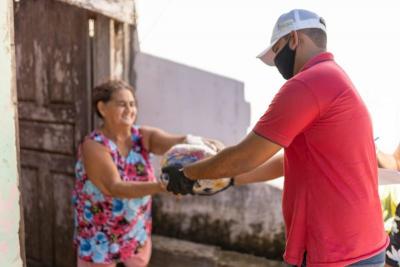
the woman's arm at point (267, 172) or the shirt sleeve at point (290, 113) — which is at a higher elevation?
the shirt sleeve at point (290, 113)

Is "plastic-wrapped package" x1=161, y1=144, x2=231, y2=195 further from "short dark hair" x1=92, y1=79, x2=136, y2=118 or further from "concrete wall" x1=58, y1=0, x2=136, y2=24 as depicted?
"concrete wall" x1=58, y1=0, x2=136, y2=24

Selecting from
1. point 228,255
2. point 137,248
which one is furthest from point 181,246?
point 137,248

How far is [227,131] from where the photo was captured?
365 cm

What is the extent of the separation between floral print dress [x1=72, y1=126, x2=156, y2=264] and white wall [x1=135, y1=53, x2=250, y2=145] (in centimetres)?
98

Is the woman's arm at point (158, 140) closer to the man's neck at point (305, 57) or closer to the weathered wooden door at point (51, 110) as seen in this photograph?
the weathered wooden door at point (51, 110)

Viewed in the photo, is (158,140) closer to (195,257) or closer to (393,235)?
(195,257)

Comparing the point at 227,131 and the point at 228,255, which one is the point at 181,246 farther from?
the point at 227,131

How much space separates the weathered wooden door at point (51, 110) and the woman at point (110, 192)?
2.12ft

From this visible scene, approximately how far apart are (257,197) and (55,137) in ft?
5.36

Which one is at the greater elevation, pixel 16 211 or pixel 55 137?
pixel 55 137

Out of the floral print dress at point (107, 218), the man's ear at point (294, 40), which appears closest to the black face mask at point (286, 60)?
the man's ear at point (294, 40)

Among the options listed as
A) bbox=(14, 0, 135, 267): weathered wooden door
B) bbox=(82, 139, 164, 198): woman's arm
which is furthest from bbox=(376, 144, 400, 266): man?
bbox=(14, 0, 135, 267): weathered wooden door

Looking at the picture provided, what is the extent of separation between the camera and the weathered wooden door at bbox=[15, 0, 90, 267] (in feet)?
11.1

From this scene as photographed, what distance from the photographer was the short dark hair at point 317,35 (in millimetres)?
1759
